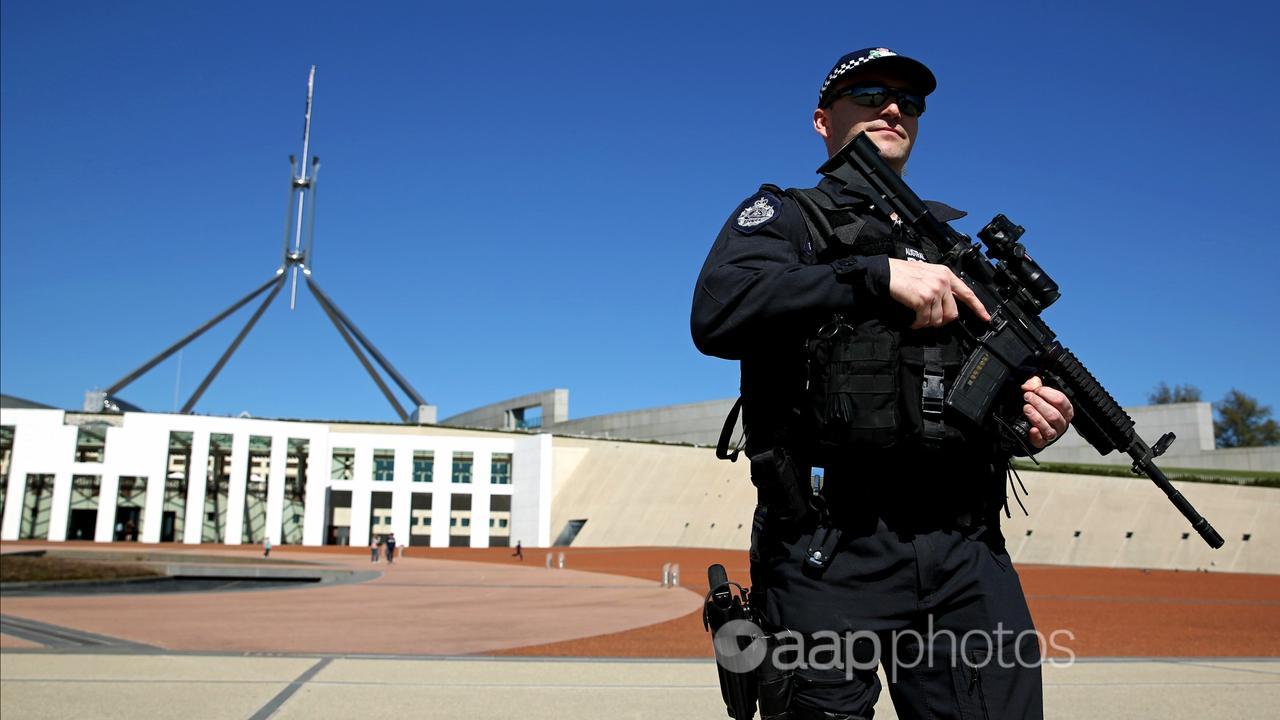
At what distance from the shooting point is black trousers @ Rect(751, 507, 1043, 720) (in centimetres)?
216

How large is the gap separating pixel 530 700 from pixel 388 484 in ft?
154

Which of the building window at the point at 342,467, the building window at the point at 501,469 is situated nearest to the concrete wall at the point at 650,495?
the building window at the point at 501,469

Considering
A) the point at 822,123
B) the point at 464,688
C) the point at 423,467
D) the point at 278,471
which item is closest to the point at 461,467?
the point at 423,467

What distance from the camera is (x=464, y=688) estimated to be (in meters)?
6.09

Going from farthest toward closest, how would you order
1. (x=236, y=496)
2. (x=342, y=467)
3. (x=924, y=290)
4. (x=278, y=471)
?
1. (x=342, y=467)
2. (x=278, y=471)
3. (x=236, y=496)
4. (x=924, y=290)

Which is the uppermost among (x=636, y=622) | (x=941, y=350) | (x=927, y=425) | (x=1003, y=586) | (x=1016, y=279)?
(x=1016, y=279)

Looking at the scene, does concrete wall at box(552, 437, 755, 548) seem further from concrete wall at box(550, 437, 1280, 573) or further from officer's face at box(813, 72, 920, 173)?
officer's face at box(813, 72, 920, 173)

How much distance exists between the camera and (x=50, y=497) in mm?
46906

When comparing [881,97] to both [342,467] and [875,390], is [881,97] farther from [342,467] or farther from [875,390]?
[342,467]

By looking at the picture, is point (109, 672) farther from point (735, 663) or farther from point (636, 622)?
point (636, 622)

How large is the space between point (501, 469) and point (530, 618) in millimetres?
40444

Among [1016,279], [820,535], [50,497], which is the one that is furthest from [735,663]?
[50,497]

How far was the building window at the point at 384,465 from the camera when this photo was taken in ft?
171

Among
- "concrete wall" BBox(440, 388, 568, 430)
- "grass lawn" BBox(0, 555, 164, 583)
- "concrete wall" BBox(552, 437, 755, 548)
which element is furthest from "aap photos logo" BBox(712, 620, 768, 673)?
"concrete wall" BBox(440, 388, 568, 430)
